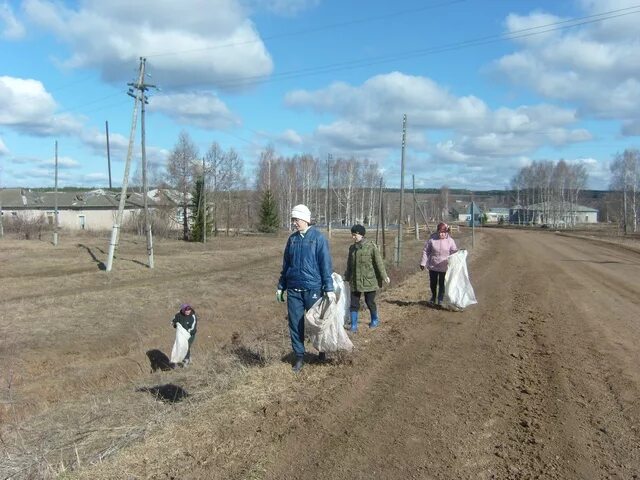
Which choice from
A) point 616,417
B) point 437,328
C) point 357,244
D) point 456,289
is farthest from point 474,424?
point 456,289

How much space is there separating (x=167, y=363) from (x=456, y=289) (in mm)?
6475

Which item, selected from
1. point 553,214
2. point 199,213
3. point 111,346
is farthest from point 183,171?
point 553,214

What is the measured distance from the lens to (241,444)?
167 inches

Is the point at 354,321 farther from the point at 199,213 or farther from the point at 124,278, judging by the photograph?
the point at 199,213

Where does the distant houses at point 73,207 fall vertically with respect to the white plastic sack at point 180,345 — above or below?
above

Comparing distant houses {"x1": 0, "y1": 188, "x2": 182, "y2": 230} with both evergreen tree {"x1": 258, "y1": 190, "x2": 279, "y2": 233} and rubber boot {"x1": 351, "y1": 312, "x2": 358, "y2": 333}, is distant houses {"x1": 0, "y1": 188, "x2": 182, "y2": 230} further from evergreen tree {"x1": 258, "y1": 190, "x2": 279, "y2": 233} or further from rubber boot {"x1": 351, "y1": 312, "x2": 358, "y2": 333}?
rubber boot {"x1": 351, "y1": 312, "x2": 358, "y2": 333}

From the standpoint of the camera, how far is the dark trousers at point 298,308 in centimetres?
604

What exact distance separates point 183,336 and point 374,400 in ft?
21.4

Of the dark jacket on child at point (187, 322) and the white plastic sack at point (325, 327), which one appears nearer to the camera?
the white plastic sack at point (325, 327)

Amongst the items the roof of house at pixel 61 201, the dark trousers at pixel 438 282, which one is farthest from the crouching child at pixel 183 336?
the roof of house at pixel 61 201

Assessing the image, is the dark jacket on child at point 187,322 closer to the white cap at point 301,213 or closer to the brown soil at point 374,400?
the brown soil at point 374,400

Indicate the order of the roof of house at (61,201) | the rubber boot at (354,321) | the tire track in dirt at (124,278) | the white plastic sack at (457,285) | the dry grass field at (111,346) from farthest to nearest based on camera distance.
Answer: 1. the roof of house at (61,201)
2. the tire track in dirt at (124,278)
3. the white plastic sack at (457,285)
4. the rubber boot at (354,321)
5. the dry grass field at (111,346)

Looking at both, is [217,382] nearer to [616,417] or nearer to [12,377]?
[616,417]

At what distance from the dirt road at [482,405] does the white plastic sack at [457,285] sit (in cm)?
68
